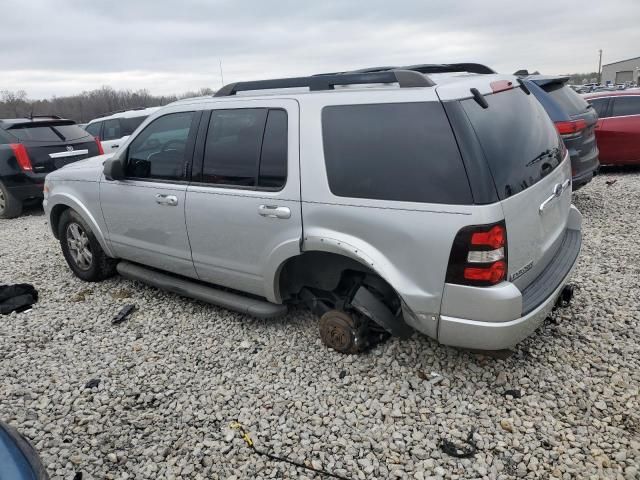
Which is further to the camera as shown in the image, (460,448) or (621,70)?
(621,70)

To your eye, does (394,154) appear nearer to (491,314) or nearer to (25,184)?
(491,314)

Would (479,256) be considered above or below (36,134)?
below

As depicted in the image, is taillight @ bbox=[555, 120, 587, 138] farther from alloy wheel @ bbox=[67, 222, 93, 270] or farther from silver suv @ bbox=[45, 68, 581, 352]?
alloy wheel @ bbox=[67, 222, 93, 270]

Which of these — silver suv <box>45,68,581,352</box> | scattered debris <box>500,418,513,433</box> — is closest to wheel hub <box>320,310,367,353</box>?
silver suv <box>45,68,581,352</box>

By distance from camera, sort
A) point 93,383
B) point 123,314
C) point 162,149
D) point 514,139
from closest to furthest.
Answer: point 514,139, point 93,383, point 162,149, point 123,314

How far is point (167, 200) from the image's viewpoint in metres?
3.79

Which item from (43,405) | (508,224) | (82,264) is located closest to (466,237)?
(508,224)

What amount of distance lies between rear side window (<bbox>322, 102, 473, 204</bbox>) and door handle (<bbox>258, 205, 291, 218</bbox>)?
376 mm

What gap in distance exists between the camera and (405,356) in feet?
11.0

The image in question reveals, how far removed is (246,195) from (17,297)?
2926mm

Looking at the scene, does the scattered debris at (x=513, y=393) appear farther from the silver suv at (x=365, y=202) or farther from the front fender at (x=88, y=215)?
the front fender at (x=88, y=215)

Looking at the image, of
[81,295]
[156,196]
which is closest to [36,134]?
[81,295]

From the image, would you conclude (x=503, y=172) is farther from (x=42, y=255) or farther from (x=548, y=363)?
(x=42, y=255)

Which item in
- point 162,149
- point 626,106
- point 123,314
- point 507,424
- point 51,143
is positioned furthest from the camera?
point 626,106
